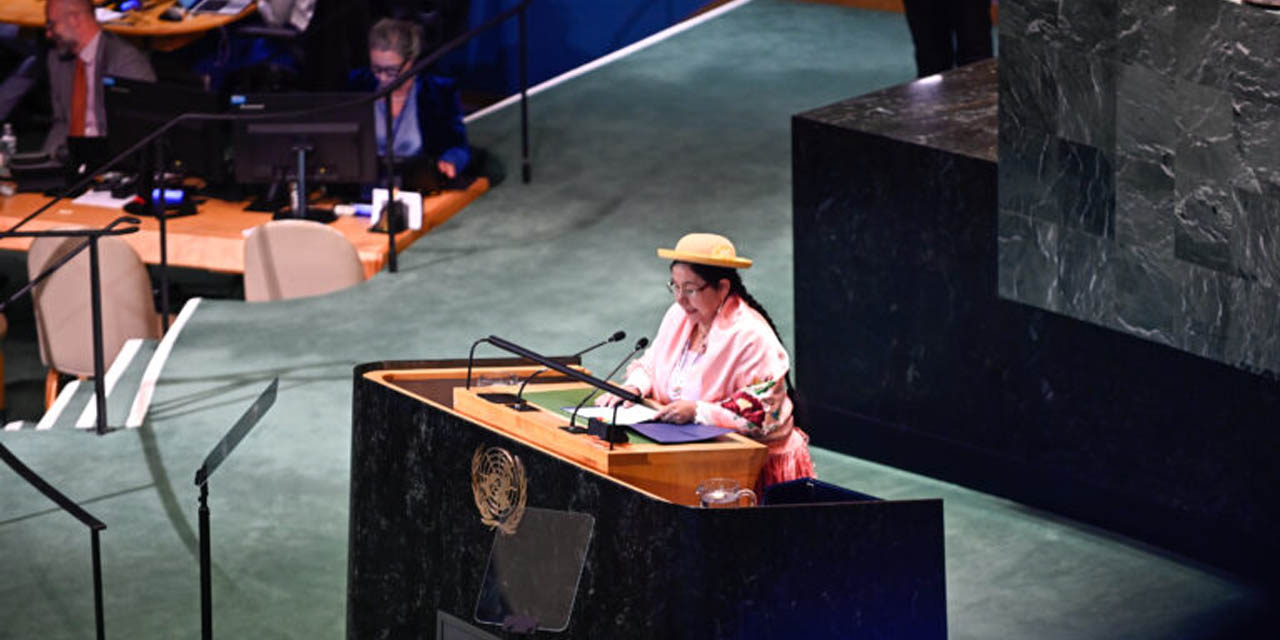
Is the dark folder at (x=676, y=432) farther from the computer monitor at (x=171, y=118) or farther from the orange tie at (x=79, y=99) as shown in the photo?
the orange tie at (x=79, y=99)

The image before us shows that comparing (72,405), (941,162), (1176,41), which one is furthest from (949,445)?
(72,405)

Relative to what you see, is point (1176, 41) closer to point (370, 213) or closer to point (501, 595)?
point (501, 595)

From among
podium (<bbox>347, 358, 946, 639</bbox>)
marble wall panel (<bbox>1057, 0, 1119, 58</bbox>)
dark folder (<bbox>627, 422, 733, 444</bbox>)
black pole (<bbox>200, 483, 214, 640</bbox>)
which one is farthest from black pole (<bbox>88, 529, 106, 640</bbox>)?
marble wall panel (<bbox>1057, 0, 1119, 58</bbox>)

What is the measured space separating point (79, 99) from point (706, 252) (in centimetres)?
671

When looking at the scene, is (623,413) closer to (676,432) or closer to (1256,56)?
(676,432)

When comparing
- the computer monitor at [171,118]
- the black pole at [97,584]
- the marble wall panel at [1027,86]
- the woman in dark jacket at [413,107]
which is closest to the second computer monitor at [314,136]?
the woman in dark jacket at [413,107]

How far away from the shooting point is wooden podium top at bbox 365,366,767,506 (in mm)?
4805

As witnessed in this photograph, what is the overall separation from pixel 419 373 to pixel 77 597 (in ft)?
5.57

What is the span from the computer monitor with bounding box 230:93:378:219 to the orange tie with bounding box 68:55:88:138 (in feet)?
6.48

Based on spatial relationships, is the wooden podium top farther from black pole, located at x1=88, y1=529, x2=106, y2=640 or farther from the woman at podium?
black pole, located at x1=88, y1=529, x2=106, y2=640

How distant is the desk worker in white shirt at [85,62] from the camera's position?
1110 cm

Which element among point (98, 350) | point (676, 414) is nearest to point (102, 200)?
point (98, 350)

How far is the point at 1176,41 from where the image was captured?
17.0ft

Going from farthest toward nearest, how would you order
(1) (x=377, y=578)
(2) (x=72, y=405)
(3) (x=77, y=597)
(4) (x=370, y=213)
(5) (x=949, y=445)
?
(4) (x=370, y=213) → (2) (x=72, y=405) → (5) (x=949, y=445) → (3) (x=77, y=597) → (1) (x=377, y=578)
